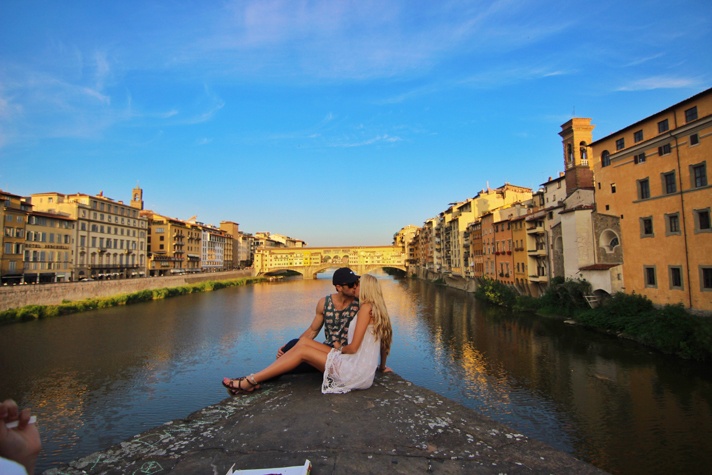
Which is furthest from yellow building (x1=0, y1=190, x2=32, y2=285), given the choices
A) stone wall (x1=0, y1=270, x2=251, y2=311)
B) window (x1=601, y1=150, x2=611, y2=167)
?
window (x1=601, y1=150, x2=611, y2=167)

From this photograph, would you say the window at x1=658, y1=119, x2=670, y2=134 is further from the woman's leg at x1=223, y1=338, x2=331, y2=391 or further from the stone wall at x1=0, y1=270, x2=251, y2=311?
the stone wall at x1=0, y1=270, x2=251, y2=311

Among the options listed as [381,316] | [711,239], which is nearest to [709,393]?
[711,239]

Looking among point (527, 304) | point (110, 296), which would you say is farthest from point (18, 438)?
point (110, 296)

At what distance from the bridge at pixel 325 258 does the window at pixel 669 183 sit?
69.9 metres

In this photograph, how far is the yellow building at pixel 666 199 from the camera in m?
17.8

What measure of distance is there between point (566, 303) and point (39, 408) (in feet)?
89.5

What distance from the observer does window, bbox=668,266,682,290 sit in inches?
752

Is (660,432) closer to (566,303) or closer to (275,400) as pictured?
(275,400)

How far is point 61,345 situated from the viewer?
22.3m

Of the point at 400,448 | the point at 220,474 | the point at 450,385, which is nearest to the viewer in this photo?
the point at 220,474

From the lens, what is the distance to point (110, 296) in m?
39.7

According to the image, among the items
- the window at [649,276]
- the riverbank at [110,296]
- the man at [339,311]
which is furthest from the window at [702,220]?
the riverbank at [110,296]

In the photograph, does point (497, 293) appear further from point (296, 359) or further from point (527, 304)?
point (296, 359)

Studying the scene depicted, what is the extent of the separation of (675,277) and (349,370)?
21362 mm
